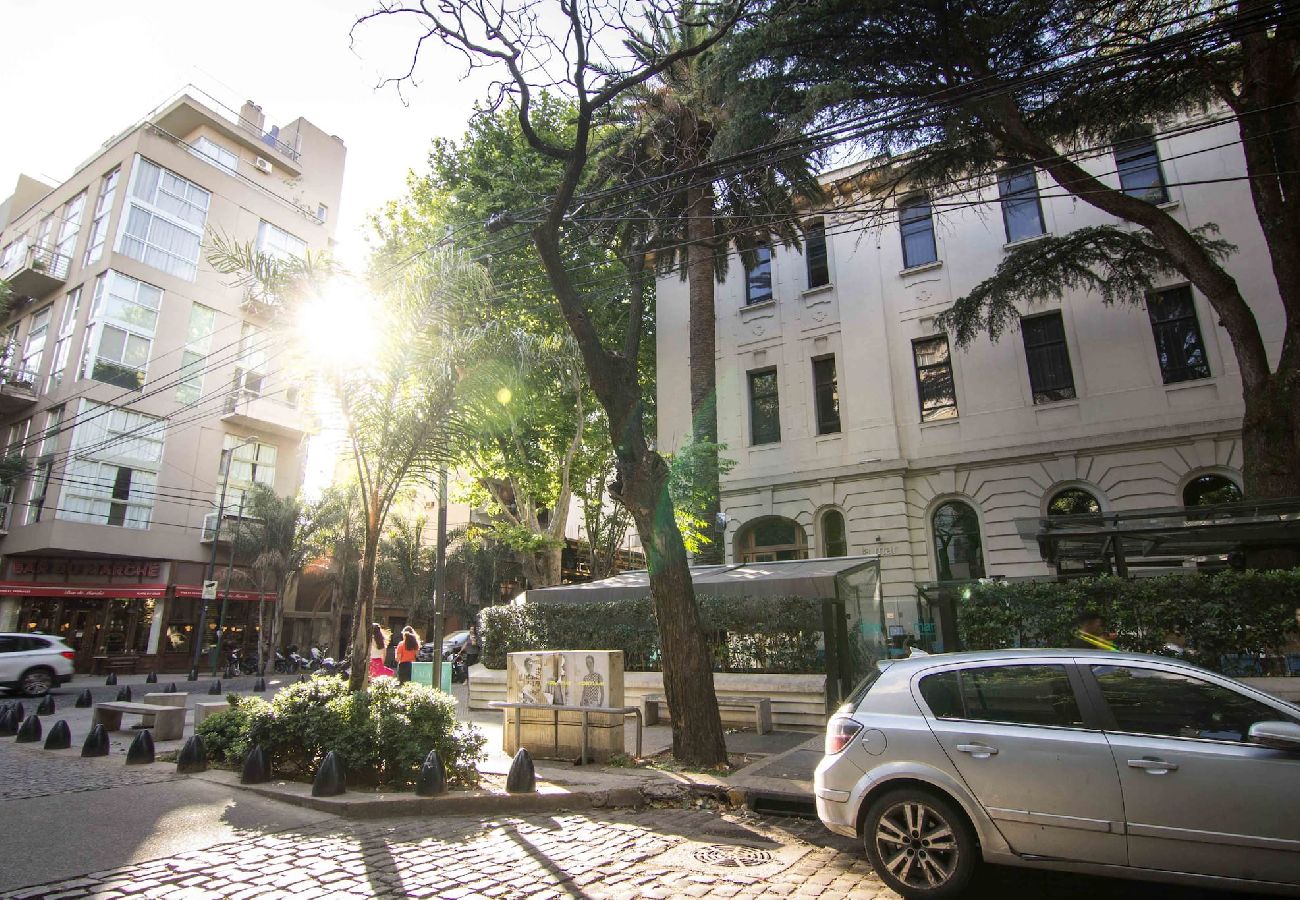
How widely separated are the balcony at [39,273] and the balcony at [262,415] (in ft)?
28.5

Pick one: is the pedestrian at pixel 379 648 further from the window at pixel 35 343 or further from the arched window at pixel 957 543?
the window at pixel 35 343

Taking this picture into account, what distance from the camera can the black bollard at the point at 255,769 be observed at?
269 inches

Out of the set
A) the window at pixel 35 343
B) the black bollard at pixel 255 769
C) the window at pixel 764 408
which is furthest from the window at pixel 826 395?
the window at pixel 35 343

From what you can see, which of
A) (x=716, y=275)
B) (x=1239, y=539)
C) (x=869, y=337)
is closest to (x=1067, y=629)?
(x=1239, y=539)

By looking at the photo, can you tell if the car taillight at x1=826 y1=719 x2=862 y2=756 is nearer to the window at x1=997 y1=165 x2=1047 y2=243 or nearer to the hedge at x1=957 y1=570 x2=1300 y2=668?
the hedge at x1=957 y1=570 x2=1300 y2=668

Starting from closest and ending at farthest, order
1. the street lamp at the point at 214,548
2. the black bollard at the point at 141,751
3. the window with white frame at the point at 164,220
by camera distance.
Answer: the black bollard at the point at 141,751
the street lamp at the point at 214,548
the window with white frame at the point at 164,220

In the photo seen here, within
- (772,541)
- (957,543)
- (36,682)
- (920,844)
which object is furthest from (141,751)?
(957,543)

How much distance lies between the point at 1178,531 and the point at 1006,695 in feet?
20.6

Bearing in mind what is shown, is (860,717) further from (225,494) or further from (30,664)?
(225,494)

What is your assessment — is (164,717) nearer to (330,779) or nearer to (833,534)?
(330,779)

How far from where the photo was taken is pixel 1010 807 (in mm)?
4266

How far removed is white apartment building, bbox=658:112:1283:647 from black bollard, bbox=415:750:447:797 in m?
9.55

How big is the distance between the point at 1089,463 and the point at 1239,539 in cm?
802

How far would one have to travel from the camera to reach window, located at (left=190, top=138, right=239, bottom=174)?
3161cm
